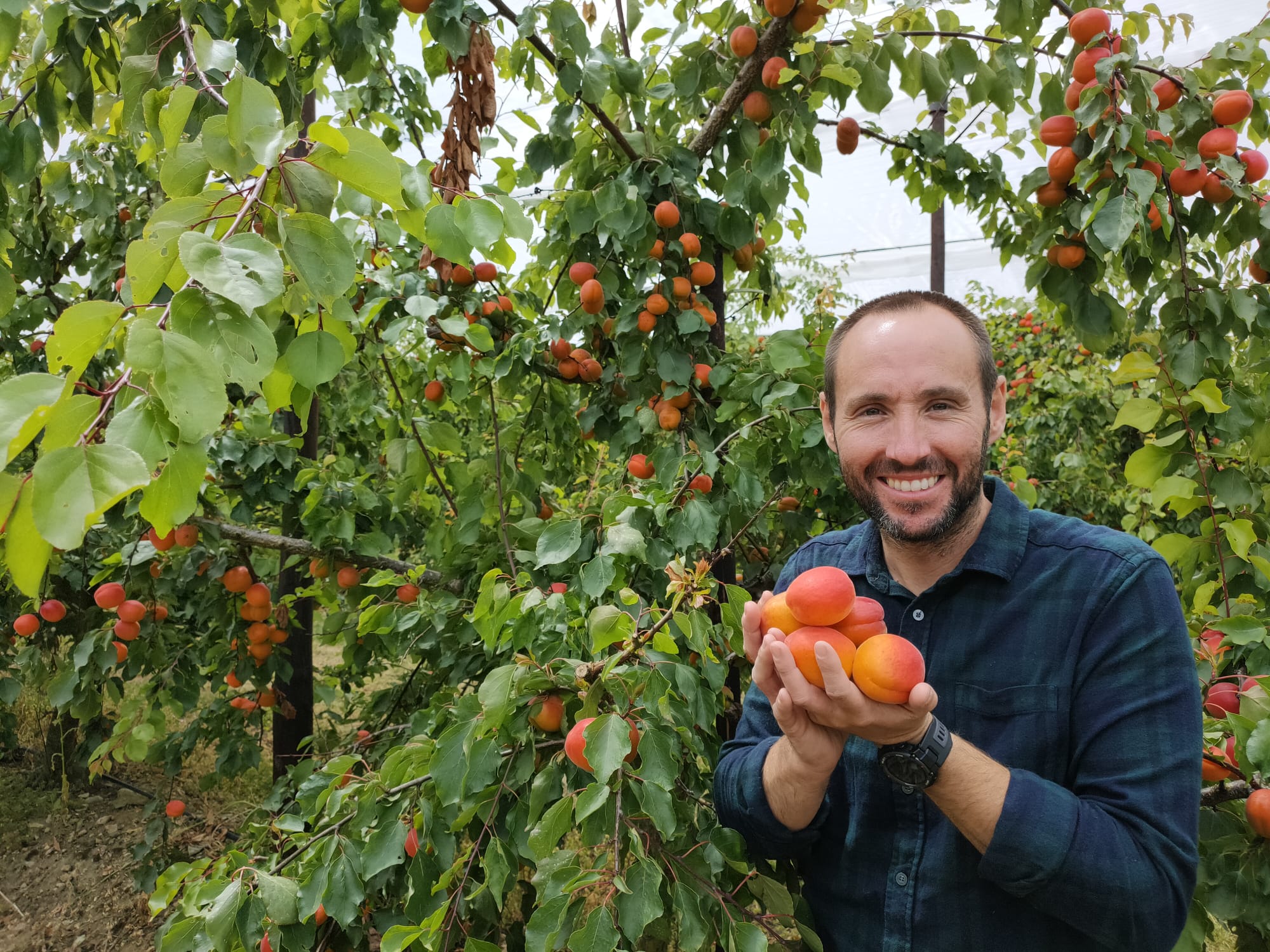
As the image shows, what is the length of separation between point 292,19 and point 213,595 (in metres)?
1.97

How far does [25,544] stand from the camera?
0.63m

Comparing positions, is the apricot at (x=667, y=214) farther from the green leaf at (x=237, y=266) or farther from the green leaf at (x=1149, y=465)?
the green leaf at (x=237, y=266)

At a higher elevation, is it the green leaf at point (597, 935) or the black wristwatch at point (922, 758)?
the black wristwatch at point (922, 758)

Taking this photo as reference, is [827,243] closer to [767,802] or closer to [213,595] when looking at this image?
[213,595]

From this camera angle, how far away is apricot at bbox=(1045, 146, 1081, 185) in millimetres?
1778

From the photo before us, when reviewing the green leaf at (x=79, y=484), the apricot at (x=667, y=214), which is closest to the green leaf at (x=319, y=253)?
the green leaf at (x=79, y=484)

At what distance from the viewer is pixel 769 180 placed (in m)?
2.02

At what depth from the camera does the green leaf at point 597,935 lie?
39.0 inches

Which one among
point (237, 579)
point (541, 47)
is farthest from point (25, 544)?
point (237, 579)

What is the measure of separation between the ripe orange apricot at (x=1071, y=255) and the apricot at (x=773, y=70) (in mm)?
759

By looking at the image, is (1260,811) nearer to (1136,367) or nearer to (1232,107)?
(1136,367)

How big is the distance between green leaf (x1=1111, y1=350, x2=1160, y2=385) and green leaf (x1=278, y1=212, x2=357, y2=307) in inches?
65.5

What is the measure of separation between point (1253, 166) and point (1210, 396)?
0.48 meters

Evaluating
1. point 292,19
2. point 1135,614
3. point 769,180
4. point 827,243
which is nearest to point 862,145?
point 827,243
